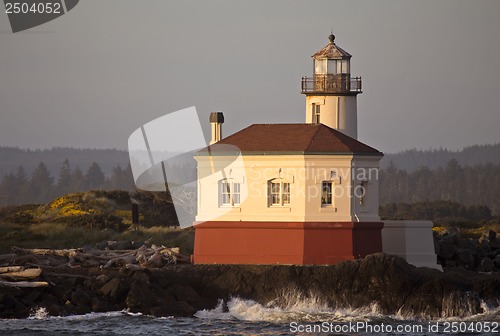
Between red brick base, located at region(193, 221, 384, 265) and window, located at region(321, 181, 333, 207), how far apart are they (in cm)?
62

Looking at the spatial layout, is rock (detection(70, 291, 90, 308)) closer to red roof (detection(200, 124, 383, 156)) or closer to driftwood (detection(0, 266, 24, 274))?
driftwood (detection(0, 266, 24, 274))

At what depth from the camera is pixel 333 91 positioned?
3975cm

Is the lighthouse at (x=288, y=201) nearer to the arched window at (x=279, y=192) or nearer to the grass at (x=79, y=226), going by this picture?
the arched window at (x=279, y=192)

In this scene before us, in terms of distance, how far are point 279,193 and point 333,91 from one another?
664 centimetres

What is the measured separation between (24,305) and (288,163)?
7.22m

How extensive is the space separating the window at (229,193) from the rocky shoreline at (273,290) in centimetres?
209

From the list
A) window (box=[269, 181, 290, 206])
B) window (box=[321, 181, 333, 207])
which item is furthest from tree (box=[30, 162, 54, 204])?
window (box=[321, 181, 333, 207])

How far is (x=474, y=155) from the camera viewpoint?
341 feet

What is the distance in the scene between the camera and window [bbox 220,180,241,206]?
3422 cm

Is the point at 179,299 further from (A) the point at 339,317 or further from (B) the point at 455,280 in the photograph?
(B) the point at 455,280

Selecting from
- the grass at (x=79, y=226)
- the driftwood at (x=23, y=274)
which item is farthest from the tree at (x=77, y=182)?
the driftwood at (x=23, y=274)

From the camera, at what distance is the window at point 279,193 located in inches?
1335

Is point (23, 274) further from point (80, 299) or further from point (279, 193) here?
point (279, 193)

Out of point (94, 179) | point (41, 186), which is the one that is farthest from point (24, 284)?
point (94, 179)
